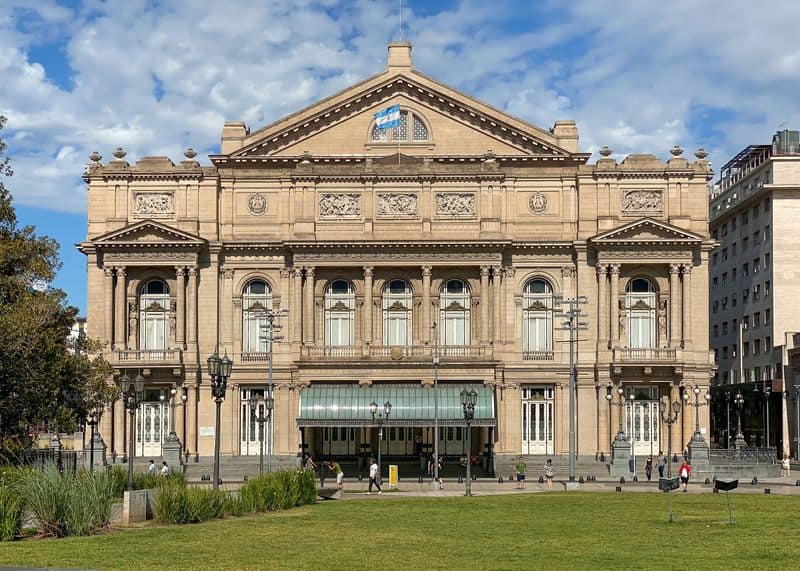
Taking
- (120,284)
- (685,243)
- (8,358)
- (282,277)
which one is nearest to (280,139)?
(282,277)

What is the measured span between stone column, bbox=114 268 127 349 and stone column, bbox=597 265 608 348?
30.1 m

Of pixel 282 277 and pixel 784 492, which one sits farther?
pixel 282 277

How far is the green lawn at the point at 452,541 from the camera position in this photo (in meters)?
27.5

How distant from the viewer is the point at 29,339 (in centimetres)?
4738

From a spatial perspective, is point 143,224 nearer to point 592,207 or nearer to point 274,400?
point 274,400

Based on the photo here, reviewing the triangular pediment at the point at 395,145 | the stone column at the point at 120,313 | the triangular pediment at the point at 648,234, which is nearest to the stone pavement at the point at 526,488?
the triangular pediment at the point at 648,234

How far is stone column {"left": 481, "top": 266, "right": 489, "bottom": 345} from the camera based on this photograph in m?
77.2

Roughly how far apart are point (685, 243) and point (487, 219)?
12470 millimetres

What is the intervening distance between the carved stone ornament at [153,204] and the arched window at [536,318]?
23.5 meters

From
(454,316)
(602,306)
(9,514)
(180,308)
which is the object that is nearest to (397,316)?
(454,316)

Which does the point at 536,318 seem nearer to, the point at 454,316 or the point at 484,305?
the point at 484,305

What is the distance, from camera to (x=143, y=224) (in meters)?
76.8

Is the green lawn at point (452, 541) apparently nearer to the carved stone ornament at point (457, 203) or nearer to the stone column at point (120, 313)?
the carved stone ornament at point (457, 203)

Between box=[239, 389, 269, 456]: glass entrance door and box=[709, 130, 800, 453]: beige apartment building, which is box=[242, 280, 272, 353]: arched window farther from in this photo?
box=[709, 130, 800, 453]: beige apartment building
